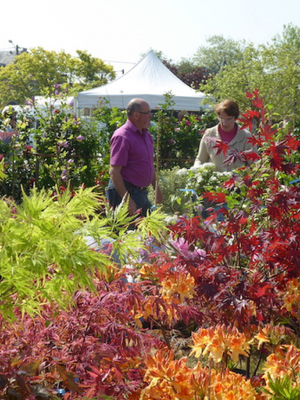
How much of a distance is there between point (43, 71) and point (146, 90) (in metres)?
34.2

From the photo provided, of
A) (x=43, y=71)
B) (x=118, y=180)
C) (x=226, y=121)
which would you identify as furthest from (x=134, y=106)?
(x=43, y=71)

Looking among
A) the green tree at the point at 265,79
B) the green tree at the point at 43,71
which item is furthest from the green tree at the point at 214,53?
the green tree at the point at 265,79

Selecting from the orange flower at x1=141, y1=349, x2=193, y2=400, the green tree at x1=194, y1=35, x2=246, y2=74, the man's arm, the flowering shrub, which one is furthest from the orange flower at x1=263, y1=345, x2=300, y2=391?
the green tree at x1=194, y1=35, x2=246, y2=74

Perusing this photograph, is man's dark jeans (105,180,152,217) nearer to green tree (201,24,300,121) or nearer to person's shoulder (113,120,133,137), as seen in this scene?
person's shoulder (113,120,133,137)

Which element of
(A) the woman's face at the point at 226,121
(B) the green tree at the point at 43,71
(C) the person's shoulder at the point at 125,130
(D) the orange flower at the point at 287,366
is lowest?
(D) the orange flower at the point at 287,366

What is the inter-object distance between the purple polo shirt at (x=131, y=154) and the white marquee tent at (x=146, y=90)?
334 inches

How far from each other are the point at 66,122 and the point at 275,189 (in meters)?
6.50

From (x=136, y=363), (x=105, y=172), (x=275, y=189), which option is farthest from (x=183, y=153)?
(x=136, y=363)

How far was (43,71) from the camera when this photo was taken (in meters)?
46.4

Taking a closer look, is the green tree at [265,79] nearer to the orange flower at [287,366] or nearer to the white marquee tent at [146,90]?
the white marquee tent at [146,90]

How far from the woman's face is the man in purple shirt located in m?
0.81

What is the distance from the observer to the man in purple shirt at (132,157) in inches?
184

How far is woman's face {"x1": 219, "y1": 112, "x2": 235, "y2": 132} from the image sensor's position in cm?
514

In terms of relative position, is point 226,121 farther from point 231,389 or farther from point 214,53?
point 214,53
